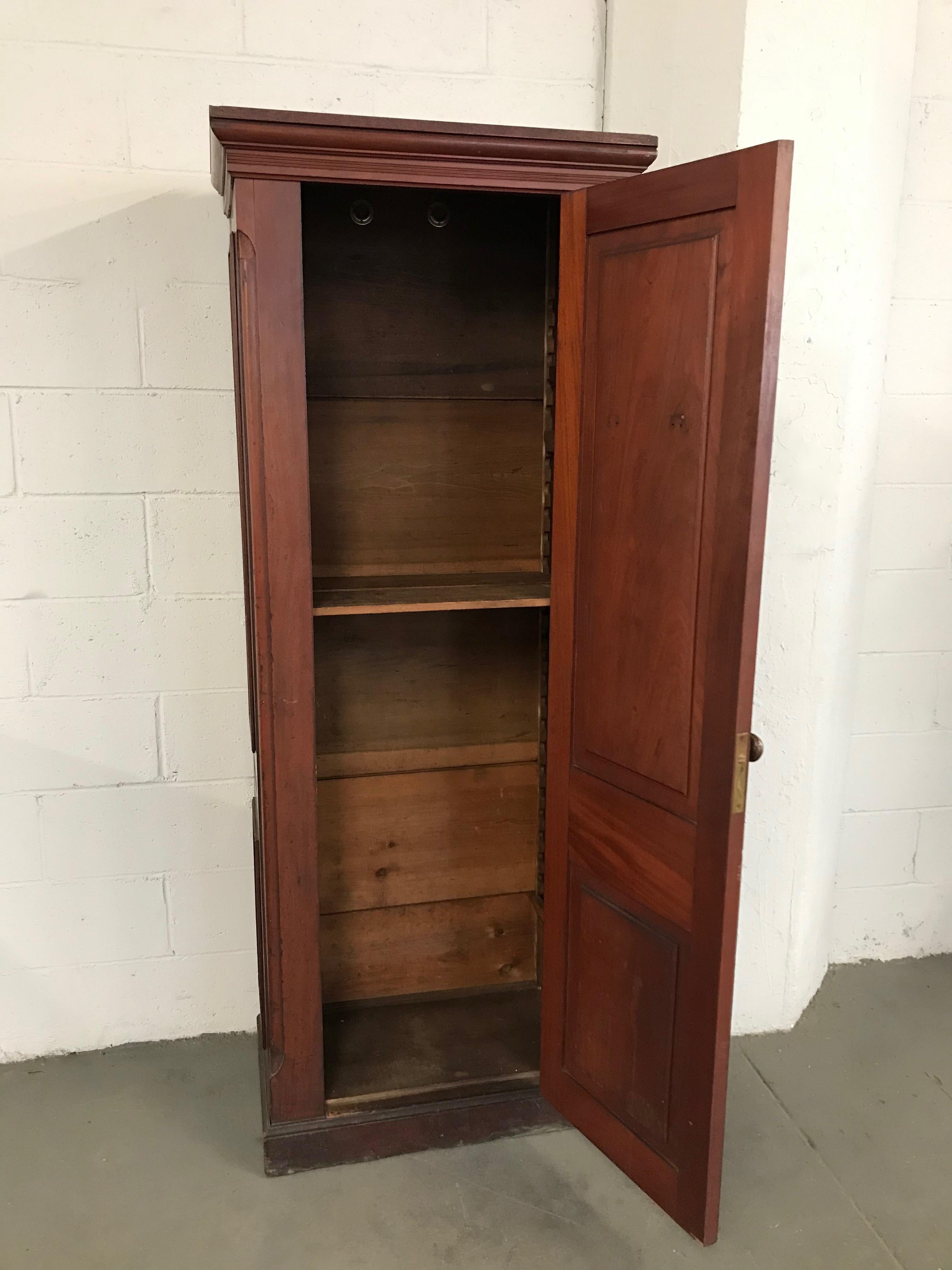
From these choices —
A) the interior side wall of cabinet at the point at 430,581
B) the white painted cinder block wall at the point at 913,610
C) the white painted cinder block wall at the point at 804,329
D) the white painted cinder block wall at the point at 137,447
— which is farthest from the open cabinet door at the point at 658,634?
the white painted cinder block wall at the point at 913,610

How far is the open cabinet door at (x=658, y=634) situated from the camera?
1.30m

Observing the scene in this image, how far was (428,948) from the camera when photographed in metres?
2.13

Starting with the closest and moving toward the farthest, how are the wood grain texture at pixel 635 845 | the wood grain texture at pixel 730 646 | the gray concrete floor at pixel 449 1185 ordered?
the wood grain texture at pixel 730 646 → the wood grain texture at pixel 635 845 → the gray concrete floor at pixel 449 1185

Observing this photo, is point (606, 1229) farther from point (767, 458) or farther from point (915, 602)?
point (915, 602)

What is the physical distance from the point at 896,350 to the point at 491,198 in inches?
38.8

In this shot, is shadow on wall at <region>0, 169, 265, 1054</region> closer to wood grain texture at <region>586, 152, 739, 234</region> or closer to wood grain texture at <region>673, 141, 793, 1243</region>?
wood grain texture at <region>586, 152, 739, 234</region>

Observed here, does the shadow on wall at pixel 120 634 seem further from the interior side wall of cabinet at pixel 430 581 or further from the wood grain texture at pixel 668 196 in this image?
the wood grain texture at pixel 668 196

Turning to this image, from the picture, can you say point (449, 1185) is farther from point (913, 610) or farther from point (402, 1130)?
point (913, 610)

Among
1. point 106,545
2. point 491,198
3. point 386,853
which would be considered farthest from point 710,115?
point 386,853

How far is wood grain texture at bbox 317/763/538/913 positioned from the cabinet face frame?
0.27 metres

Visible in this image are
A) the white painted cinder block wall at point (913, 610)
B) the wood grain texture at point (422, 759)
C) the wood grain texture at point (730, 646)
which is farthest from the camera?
the white painted cinder block wall at point (913, 610)

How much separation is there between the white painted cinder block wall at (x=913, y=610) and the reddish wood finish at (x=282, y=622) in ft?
4.50

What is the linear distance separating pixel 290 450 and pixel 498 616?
0.67 meters

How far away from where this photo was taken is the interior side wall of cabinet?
71.9 inches
